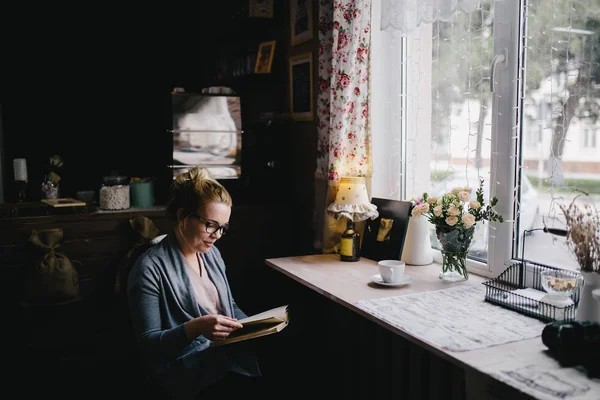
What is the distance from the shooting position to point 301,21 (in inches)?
120

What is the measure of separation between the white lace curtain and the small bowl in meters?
0.99

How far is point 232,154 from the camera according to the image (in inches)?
121

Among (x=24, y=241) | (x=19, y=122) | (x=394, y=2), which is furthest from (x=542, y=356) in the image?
(x=19, y=122)

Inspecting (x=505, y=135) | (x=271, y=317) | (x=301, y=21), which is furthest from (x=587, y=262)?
(x=301, y=21)

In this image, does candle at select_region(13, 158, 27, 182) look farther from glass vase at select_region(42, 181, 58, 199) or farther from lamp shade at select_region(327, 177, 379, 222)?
lamp shade at select_region(327, 177, 379, 222)

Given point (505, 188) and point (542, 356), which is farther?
point (505, 188)

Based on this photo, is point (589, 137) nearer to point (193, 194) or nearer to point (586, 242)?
point (586, 242)

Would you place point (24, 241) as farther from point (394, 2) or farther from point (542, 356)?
point (542, 356)

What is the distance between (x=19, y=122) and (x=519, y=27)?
13.0 ft

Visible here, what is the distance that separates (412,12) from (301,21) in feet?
3.21

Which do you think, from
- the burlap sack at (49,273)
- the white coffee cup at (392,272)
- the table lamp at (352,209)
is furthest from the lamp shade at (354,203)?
the burlap sack at (49,273)

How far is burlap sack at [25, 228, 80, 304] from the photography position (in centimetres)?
253

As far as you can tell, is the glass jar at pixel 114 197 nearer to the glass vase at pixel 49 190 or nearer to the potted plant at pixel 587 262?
the glass vase at pixel 49 190

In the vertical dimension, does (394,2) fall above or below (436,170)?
above
